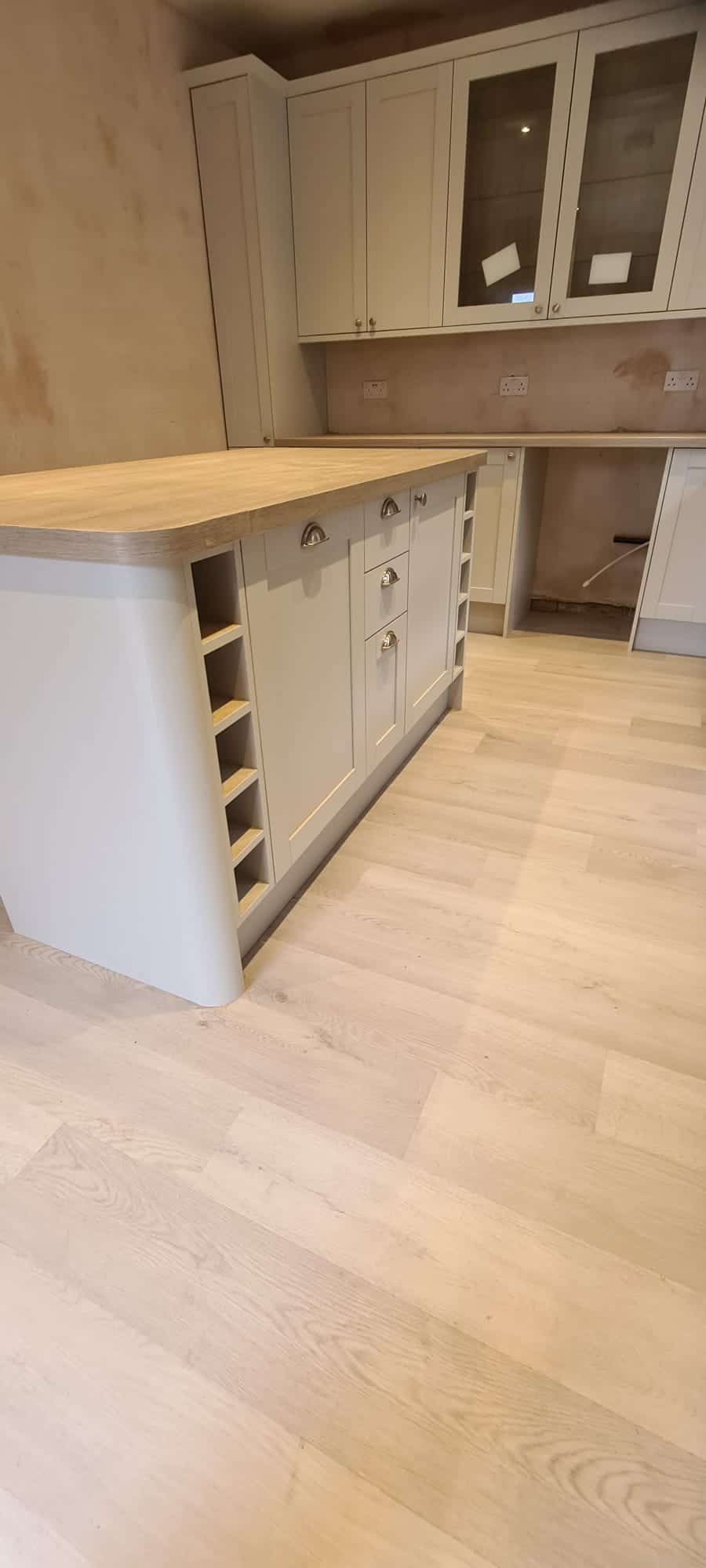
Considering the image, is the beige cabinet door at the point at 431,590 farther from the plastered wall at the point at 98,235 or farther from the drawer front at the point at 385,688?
the plastered wall at the point at 98,235

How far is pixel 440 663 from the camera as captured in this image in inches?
84.0

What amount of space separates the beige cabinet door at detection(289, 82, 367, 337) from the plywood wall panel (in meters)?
0.33

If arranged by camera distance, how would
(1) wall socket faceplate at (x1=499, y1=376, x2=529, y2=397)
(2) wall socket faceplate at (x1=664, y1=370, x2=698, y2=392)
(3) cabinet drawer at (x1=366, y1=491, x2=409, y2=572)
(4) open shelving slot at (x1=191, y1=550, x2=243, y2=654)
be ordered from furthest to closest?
(1) wall socket faceplate at (x1=499, y1=376, x2=529, y2=397), (2) wall socket faceplate at (x1=664, y1=370, x2=698, y2=392), (3) cabinet drawer at (x1=366, y1=491, x2=409, y2=572), (4) open shelving slot at (x1=191, y1=550, x2=243, y2=654)

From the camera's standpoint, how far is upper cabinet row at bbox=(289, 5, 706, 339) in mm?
2361

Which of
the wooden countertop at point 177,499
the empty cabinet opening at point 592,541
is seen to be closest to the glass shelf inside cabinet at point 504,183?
the empty cabinet opening at point 592,541

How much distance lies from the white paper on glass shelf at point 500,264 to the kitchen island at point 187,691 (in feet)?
5.60

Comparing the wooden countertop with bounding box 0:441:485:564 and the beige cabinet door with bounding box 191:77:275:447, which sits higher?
the beige cabinet door with bounding box 191:77:275:447

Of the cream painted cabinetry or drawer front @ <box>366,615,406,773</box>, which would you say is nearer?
drawer front @ <box>366,615,406,773</box>

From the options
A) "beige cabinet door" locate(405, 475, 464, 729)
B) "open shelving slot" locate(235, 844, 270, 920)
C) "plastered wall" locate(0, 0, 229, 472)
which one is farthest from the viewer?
"plastered wall" locate(0, 0, 229, 472)

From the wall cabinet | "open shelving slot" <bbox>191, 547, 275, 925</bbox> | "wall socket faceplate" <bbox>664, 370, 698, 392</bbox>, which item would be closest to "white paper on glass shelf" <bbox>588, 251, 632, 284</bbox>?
"wall socket faceplate" <bbox>664, 370, 698, 392</bbox>

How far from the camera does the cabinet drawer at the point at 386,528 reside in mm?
1445

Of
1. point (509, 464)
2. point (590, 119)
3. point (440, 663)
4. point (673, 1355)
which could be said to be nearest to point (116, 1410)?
point (673, 1355)

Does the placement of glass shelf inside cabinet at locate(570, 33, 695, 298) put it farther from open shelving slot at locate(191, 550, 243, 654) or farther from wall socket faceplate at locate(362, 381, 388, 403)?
open shelving slot at locate(191, 550, 243, 654)

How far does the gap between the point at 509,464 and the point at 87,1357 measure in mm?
2916
